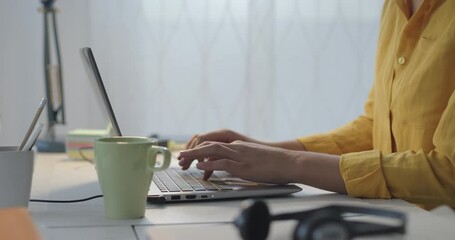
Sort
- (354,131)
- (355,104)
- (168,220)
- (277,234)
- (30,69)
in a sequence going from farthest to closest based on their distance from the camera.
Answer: (355,104)
(30,69)
(354,131)
(168,220)
(277,234)

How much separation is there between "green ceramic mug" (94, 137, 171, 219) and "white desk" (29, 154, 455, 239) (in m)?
0.02

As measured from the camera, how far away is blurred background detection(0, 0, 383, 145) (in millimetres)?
2197

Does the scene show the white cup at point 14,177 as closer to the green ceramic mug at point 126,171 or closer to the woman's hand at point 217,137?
the green ceramic mug at point 126,171

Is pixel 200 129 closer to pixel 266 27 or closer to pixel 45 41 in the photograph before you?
pixel 266 27

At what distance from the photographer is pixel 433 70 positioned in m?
1.23

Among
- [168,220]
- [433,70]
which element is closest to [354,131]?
[433,70]

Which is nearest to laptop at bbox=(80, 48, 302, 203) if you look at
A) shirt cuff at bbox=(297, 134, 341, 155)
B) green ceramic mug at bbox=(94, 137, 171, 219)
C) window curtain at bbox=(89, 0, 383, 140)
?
green ceramic mug at bbox=(94, 137, 171, 219)

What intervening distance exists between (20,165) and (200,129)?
134cm

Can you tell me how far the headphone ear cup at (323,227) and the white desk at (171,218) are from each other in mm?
56

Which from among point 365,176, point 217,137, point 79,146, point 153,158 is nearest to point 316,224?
point 153,158

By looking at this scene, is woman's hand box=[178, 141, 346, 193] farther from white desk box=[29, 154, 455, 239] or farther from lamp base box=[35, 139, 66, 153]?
lamp base box=[35, 139, 66, 153]

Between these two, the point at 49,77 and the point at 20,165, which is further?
the point at 49,77

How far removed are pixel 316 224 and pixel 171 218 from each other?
322 millimetres

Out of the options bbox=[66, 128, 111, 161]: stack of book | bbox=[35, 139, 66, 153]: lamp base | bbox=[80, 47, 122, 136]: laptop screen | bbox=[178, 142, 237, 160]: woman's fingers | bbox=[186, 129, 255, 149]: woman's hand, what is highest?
bbox=[80, 47, 122, 136]: laptop screen
